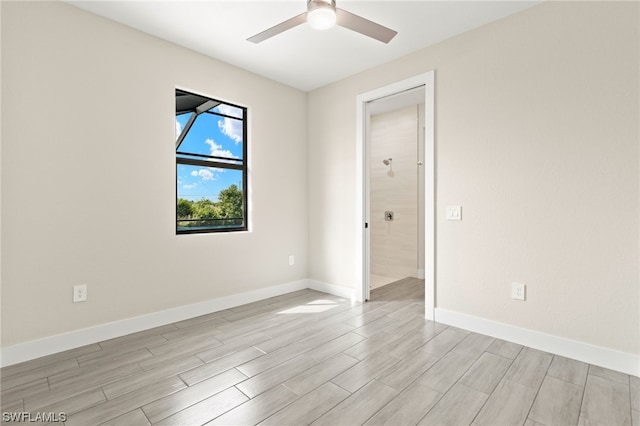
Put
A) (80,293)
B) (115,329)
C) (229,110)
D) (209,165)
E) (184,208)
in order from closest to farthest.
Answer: (80,293)
(115,329)
(184,208)
(209,165)
(229,110)

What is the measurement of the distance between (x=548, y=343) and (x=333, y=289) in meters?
2.19

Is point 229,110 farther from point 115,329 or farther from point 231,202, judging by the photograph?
point 115,329

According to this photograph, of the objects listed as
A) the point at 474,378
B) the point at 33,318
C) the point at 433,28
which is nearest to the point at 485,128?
the point at 433,28

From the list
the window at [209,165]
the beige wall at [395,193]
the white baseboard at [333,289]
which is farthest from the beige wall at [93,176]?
the beige wall at [395,193]

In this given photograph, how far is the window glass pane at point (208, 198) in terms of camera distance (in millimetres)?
3203

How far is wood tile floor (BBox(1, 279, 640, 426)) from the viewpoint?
5.47 ft

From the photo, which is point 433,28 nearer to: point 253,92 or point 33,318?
point 253,92

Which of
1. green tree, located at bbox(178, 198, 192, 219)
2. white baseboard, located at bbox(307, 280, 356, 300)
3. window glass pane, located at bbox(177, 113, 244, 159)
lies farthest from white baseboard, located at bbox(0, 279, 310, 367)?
window glass pane, located at bbox(177, 113, 244, 159)

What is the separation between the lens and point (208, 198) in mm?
3400

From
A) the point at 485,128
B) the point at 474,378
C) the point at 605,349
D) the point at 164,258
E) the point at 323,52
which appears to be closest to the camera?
the point at 474,378

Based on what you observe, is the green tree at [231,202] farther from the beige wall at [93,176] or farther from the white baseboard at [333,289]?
the white baseboard at [333,289]

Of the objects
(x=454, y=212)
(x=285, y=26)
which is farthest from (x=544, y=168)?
(x=285, y=26)

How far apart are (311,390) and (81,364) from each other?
1.59 m

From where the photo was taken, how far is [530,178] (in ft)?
8.09
